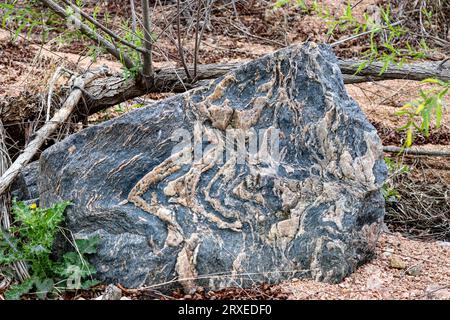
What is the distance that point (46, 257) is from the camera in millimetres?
3414

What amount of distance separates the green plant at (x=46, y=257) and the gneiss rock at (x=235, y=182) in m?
0.10

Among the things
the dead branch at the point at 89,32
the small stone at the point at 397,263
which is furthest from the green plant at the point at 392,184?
the dead branch at the point at 89,32

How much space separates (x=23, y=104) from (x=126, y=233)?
7.12 ft

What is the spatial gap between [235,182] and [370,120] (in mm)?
3778

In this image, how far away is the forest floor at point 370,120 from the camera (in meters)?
3.35

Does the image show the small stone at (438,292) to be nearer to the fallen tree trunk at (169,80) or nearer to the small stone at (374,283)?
the small stone at (374,283)

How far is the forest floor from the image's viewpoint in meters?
3.35

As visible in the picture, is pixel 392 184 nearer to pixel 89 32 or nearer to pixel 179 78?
pixel 179 78

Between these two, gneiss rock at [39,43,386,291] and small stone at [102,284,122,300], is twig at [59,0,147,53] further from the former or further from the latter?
small stone at [102,284,122,300]

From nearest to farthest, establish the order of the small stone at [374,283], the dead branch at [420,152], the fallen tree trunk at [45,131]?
the small stone at [374,283] < the fallen tree trunk at [45,131] < the dead branch at [420,152]

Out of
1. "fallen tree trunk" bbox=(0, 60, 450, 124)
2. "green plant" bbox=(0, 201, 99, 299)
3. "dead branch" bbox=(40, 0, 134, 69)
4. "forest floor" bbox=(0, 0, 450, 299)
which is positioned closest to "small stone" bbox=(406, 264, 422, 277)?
"forest floor" bbox=(0, 0, 450, 299)

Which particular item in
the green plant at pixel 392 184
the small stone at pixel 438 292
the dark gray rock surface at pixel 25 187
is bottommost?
the small stone at pixel 438 292
